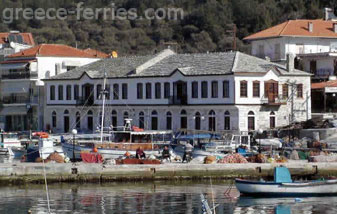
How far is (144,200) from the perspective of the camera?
53.9m

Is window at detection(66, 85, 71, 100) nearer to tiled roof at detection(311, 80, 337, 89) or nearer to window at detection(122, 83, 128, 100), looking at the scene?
window at detection(122, 83, 128, 100)

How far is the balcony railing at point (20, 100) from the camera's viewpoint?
101438mm

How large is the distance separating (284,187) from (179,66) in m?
34.8

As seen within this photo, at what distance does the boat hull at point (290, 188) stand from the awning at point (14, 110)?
5038 centimetres

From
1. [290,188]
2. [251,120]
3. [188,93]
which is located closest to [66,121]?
[188,93]

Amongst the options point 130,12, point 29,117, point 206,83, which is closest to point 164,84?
point 206,83

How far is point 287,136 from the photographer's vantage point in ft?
273

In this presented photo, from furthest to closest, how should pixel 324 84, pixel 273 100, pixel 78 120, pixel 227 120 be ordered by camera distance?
pixel 78 120, pixel 324 84, pixel 273 100, pixel 227 120

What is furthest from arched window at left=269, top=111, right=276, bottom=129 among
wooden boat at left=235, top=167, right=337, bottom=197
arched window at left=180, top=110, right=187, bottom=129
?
wooden boat at left=235, top=167, right=337, bottom=197

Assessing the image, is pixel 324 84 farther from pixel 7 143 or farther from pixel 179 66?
pixel 7 143

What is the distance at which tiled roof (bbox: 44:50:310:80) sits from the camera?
3346 inches

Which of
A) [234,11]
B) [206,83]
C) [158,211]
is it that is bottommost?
[158,211]

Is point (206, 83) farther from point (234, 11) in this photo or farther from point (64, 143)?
point (234, 11)

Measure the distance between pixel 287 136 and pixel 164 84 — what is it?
1143 cm
